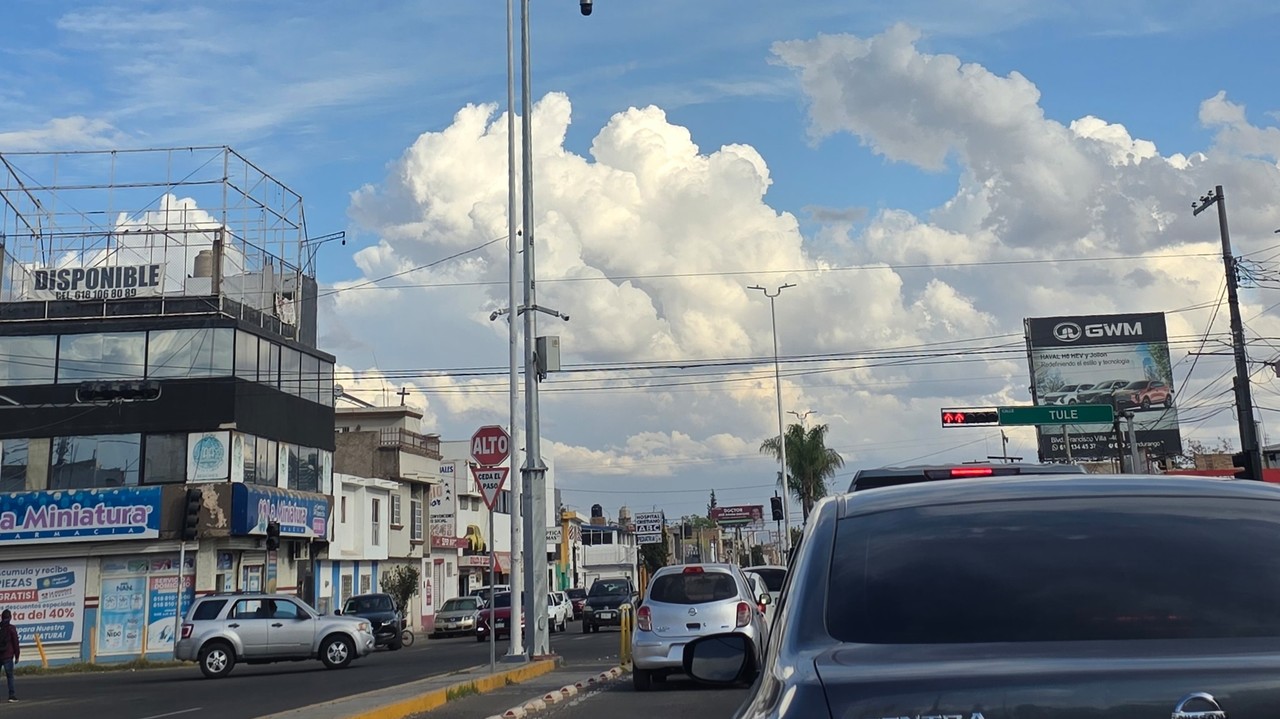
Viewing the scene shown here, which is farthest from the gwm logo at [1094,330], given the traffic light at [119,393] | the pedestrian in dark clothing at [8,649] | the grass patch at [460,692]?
the grass patch at [460,692]

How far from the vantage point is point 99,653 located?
3806cm

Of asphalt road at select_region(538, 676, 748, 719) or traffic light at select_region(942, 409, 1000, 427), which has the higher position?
traffic light at select_region(942, 409, 1000, 427)

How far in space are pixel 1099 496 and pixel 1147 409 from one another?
2318 inches

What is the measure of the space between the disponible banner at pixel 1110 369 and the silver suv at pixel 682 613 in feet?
146

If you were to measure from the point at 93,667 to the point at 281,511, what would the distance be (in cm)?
811

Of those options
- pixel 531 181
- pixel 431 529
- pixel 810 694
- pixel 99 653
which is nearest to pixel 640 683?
pixel 531 181

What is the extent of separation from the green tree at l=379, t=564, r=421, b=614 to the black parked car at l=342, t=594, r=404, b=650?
478 inches

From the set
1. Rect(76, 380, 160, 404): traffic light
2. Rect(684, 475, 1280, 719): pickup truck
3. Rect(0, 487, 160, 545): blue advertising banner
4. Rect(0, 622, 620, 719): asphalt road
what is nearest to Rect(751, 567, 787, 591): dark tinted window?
Rect(0, 622, 620, 719): asphalt road

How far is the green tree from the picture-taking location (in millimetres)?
53125

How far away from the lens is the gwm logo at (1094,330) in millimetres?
59562

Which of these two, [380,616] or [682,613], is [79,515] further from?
[682,613]

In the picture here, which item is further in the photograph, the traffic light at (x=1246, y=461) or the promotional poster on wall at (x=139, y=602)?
the promotional poster on wall at (x=139, y=602)

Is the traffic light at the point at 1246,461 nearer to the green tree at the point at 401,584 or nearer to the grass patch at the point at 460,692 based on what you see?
the grass patch at the point at 460,692

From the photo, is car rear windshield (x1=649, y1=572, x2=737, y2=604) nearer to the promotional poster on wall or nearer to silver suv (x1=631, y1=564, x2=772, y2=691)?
silver suv (x1=631, y1=564, x2=772, y2=691)
